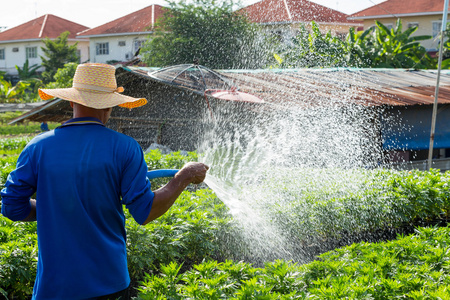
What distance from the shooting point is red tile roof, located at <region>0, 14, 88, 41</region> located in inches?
1814

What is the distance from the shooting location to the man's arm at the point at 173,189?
2485mm

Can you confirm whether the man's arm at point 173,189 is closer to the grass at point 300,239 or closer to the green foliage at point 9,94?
the grass at point 300,239

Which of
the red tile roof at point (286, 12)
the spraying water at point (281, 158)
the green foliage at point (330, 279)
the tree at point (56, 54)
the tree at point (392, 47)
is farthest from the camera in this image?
the tree at point (56, 54)

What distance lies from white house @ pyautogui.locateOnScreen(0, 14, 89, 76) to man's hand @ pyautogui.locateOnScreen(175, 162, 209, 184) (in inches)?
1804

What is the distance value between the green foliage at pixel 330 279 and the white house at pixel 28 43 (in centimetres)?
4546

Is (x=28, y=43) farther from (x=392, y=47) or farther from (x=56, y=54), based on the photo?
(x=392, y=47)

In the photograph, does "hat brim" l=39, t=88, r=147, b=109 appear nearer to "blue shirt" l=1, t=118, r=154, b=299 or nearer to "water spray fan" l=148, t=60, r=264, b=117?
"blue shirt" l=1, t=118, r=154, b=299

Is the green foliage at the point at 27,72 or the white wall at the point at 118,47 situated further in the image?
the green foliage at the point at 27,72

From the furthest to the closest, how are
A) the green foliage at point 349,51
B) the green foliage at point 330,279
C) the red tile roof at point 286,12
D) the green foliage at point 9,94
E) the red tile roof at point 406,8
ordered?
1. the red tile roof at point 406,8
2. the green foliage at point 9,94
3. the red tile roof at point 286,12
4. the green foliage at point 349,51
5. the green foliage at point 330,279

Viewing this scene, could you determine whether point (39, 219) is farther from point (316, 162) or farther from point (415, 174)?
point (316, 162)

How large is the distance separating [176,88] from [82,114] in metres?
10.4

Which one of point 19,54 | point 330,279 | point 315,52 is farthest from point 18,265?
point 19,54

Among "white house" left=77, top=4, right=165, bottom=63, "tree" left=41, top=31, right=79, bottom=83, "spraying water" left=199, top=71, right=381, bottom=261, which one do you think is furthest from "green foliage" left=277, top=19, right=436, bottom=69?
"tree" left=41, top=31, right=79, bottom=83

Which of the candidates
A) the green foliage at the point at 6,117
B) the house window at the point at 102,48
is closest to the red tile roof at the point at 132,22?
the house window at the point at 102,48
